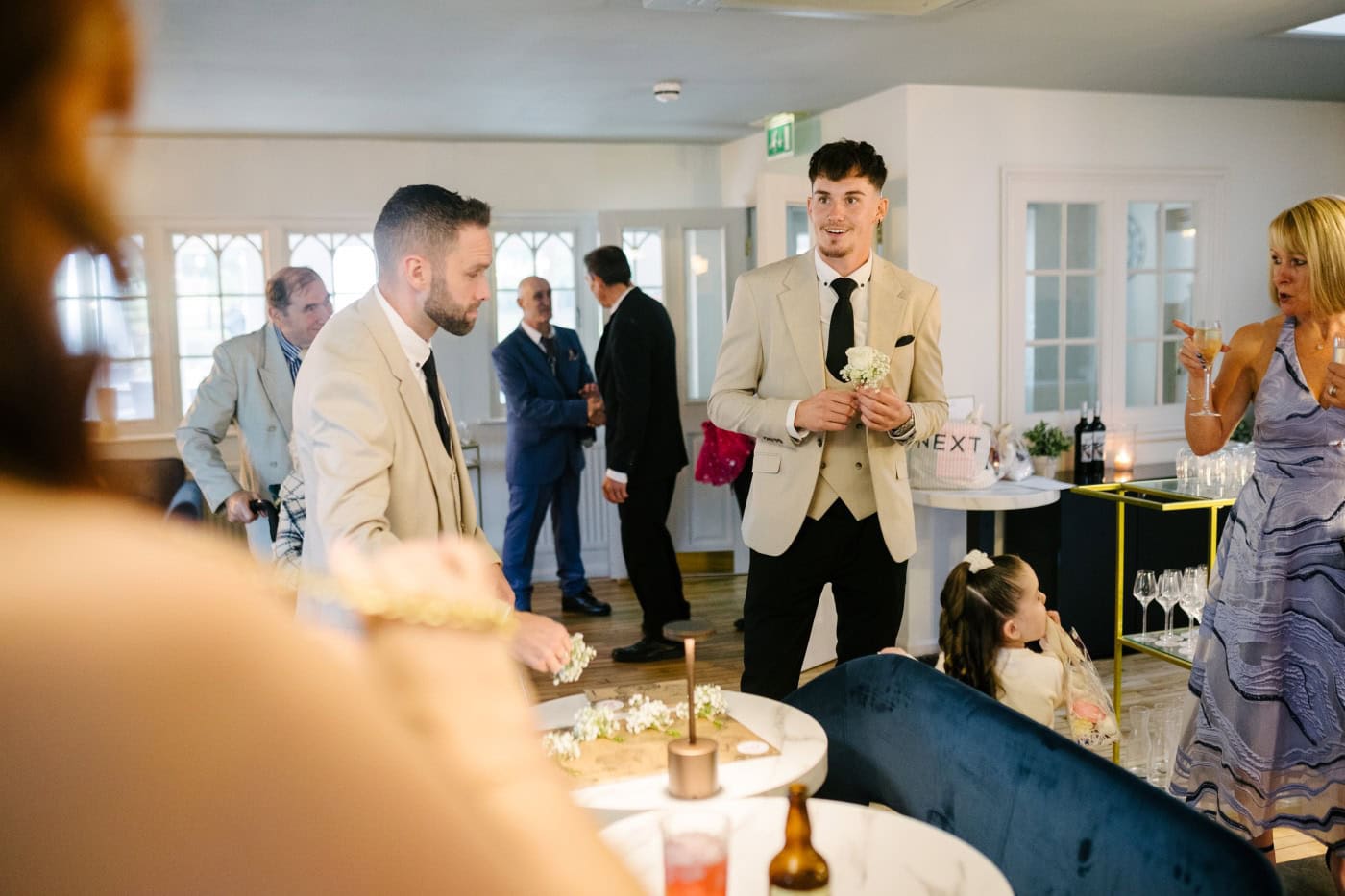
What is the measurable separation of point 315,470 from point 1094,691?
1990mm

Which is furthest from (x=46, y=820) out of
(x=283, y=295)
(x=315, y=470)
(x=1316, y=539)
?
(x=283, y=295)

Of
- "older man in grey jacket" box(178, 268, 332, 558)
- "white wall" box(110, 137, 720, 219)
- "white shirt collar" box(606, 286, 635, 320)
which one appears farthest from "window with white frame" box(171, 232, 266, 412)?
"older man in grey jacket" box(178, 268, 332, 558)

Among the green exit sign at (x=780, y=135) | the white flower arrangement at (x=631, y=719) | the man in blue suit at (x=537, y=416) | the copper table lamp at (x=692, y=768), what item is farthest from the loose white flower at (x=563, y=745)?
the green exit sign at (x=780, y=135)

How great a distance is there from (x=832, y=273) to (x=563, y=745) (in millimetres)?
1745

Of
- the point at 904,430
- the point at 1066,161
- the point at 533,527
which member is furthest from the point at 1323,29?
the point at 533,527

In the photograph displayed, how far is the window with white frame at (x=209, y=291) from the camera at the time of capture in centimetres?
640

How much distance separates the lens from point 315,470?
2203mm

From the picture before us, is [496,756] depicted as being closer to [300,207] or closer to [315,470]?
[315,470]

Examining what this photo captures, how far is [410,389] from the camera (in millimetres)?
2271

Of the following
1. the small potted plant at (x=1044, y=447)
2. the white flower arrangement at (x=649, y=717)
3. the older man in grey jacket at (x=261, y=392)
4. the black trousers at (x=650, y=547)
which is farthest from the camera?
the small potted plant at (x=1044, y=447)

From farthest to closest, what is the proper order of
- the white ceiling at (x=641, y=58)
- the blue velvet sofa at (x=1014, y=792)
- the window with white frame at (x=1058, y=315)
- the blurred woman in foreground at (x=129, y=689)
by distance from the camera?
the window with white frame at (x=1058, y=315) → the white ceiling at (x=641, y=58) → the blue velvet sofa at (x=1014, y=792) → the blurred woman in foreground at (x=129, y=689)

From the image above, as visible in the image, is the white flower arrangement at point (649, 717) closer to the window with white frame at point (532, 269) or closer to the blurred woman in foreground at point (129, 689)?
the blurred woman in foreground at point (129, 689)

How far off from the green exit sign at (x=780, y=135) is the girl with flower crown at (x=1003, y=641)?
3678 millimetres

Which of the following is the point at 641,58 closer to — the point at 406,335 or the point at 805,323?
the point at 805,323
